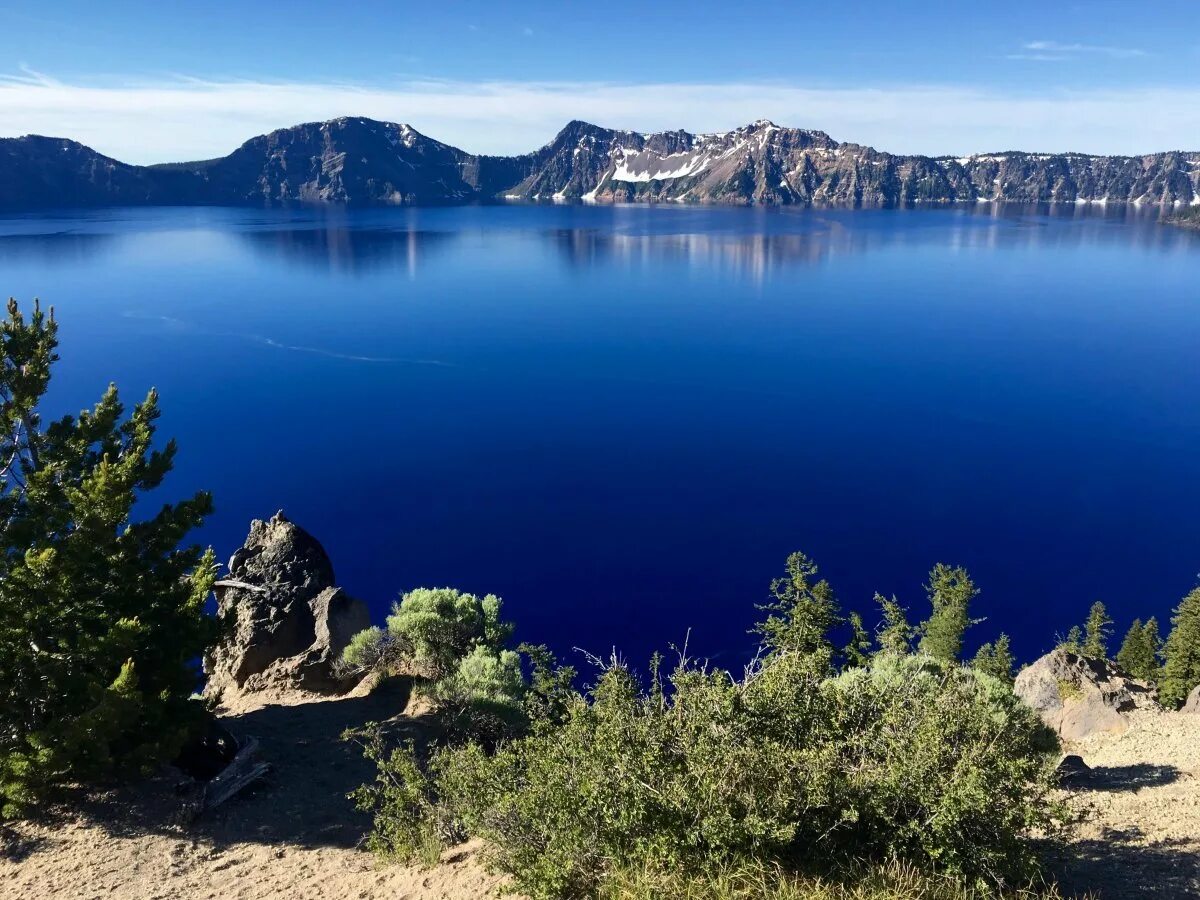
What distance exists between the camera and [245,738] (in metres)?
23.7

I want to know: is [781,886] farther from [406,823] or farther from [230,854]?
[230,854]

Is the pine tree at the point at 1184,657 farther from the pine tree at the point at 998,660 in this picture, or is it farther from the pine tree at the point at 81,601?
the pine tree at the point at 81,601

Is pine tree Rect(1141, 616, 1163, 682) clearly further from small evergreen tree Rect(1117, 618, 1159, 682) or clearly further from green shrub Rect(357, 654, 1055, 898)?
green shrub Rect(357, 654, 1055, 898)

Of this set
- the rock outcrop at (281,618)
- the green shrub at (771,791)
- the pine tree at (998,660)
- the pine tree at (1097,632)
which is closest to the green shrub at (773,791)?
the green shrub at (771,791)

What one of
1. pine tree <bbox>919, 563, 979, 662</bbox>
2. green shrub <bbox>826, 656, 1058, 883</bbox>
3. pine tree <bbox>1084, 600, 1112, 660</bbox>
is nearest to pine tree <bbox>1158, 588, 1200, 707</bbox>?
pine tree <bbox>1084, 600, 1112, 660</bbox>

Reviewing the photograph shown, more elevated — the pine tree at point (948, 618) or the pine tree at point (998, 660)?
the pine tree at point (948, 618)

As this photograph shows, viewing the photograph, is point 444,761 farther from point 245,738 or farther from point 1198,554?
point 1198,554

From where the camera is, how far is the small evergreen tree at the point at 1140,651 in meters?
51.4

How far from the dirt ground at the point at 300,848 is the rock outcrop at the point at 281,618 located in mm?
6212

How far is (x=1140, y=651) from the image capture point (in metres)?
52.0

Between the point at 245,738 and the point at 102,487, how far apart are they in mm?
9189

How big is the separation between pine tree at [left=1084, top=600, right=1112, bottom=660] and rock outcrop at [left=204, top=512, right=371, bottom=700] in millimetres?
46483

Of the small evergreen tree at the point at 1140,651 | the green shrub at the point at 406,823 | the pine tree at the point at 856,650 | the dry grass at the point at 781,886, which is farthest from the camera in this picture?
the small evergreen tree at the point at 1140,651

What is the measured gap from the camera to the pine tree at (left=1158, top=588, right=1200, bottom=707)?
43469mm
